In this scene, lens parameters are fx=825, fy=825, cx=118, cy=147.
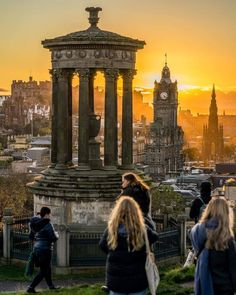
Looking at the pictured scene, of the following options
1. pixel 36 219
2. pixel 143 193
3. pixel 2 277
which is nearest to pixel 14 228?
pixel 2 277

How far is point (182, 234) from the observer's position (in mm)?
23141

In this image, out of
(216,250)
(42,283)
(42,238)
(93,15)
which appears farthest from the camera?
(93,15)

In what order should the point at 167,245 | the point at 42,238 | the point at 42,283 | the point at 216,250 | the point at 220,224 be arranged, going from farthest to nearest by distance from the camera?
the point at 167,245 < the point at 42,283 < the point at 42,238 < the point at 216,250 < the point at 220,224

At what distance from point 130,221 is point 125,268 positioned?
0.60m

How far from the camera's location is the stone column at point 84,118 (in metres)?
23.2

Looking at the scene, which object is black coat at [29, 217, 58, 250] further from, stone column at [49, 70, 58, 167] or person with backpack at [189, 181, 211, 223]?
stone column at [49, 70, 58, 167]

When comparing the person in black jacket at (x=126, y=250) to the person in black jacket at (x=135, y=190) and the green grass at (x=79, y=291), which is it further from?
the green grass at (x=79, y=291)

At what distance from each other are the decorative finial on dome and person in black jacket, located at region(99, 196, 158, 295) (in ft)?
50.5

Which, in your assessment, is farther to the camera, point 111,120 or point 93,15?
point 93,15

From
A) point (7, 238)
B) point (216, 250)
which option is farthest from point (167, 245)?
point (216, 250)

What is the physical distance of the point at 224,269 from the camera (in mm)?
9867

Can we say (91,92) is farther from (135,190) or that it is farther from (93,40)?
(135,190)

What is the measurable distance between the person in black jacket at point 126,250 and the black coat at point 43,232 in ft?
18.4

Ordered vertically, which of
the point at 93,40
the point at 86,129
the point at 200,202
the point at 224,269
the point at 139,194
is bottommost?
the point at 224,269
